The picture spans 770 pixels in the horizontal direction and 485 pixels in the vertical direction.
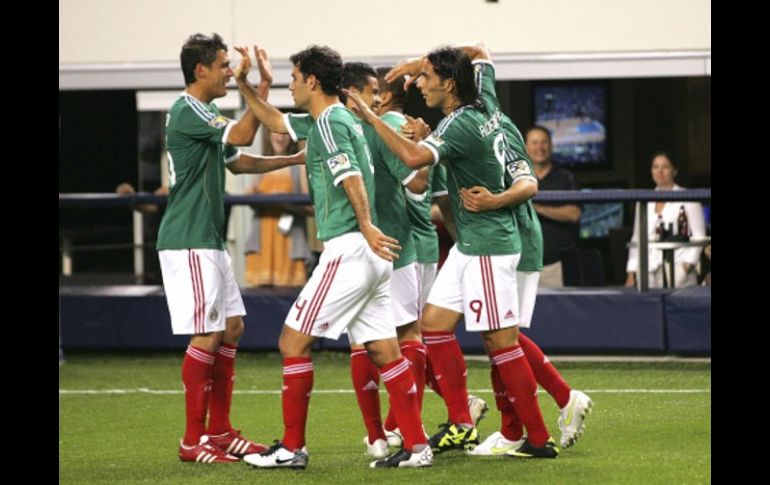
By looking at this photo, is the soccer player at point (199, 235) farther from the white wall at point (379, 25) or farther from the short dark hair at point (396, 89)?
the white wall at point (379, 25)

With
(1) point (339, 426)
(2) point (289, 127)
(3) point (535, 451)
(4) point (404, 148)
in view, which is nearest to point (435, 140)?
(4) point (404, 148)

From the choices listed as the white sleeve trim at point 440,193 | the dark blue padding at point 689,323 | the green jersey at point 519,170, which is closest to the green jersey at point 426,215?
the white sleeve trim at point 440,193

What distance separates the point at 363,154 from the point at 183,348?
588cm

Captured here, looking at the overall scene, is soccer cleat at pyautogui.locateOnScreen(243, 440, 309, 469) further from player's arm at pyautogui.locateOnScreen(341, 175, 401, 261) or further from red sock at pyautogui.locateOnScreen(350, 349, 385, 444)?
player's arm at pyautogui.locateOnScreen(341, 175, 401, 261)

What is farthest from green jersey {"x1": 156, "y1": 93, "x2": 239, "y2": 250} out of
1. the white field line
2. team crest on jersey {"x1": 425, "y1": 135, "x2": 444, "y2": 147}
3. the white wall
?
the white wall

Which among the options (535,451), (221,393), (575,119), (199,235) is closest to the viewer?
(535,451)

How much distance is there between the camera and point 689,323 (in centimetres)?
1085

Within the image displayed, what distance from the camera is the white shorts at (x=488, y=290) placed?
21.5ft

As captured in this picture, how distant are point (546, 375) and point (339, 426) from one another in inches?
61.9

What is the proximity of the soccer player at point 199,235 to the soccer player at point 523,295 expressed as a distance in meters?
1.00

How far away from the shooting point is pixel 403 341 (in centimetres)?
731

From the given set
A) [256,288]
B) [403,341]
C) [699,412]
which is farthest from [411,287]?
[256,288]

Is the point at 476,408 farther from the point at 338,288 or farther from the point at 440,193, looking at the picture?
the point at 338,288

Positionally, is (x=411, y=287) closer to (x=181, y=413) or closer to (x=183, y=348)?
(x=181, y=413)
